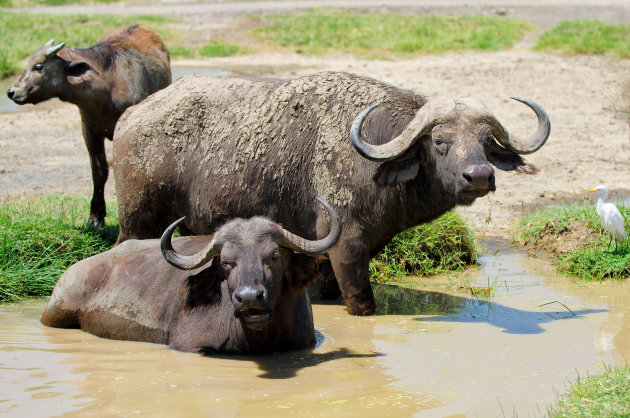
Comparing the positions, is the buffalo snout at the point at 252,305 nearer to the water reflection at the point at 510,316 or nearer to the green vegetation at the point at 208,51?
the water reflection at the point at 510,316

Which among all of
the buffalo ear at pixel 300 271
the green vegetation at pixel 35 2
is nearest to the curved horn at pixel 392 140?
the buffalo ear at pixel 300 271

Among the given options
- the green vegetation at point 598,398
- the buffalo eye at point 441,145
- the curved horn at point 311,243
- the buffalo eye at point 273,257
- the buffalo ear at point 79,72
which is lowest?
the green vegetation at point 598,398

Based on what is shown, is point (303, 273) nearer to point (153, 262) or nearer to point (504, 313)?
point (153, 262)

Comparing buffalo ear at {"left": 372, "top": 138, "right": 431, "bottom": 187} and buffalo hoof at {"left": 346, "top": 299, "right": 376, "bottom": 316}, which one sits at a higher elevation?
buffalo ear at {"left": 372, "top": 138, "right": 431, "bottom": 187}

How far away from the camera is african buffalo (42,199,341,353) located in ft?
20.8

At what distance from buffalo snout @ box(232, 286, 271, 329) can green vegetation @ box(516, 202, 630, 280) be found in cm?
414

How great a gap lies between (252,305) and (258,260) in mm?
453

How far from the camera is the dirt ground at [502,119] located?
39.9 feet

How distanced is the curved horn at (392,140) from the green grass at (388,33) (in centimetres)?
Result: 1231

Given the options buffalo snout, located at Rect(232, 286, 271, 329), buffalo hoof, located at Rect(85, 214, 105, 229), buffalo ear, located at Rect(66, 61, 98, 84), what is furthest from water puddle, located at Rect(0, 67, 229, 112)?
buffalo snout, located at Rect(232, 286, 271, 329)

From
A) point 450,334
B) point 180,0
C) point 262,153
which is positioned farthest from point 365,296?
point 180,0

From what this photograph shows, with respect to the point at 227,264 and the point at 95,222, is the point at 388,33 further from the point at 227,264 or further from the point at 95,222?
the point at 227,264

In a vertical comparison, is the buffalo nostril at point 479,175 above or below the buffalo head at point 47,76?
below

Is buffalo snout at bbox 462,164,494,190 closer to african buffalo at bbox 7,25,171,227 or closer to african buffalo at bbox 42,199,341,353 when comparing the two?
african buffalo at bbox 42,199,341,353
